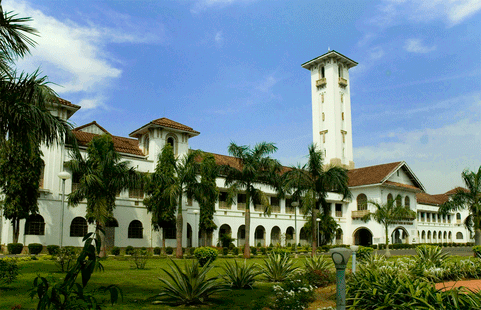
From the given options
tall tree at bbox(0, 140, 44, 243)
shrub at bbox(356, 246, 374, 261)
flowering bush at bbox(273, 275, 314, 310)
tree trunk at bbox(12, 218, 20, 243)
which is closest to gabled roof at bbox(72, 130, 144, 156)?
tall tree at bbox(0, 140, 44, 243)

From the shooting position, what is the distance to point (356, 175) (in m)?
51.8

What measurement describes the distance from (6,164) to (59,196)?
4438mm

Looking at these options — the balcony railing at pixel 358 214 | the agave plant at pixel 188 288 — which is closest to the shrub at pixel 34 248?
the agave plant at pixel 188 288

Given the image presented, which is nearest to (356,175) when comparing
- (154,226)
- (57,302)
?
(154,226)

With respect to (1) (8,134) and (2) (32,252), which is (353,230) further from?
(1) (8,134)

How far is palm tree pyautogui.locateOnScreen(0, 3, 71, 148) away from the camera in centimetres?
832

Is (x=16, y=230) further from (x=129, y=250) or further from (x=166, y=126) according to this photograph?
(x=166, y=126)

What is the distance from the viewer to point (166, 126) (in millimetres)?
33312

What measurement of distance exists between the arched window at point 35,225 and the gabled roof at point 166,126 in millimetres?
10538

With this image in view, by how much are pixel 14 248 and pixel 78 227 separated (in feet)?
16.4

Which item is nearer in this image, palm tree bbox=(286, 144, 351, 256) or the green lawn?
the green lawn

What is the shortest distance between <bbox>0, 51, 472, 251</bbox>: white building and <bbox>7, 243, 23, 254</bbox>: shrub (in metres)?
1.26

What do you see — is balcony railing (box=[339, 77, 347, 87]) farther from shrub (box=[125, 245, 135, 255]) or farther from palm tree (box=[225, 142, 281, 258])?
shrub (box=[125, 245, 135, 255])

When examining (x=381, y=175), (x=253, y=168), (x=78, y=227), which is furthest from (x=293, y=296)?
(x=381, y=175)
